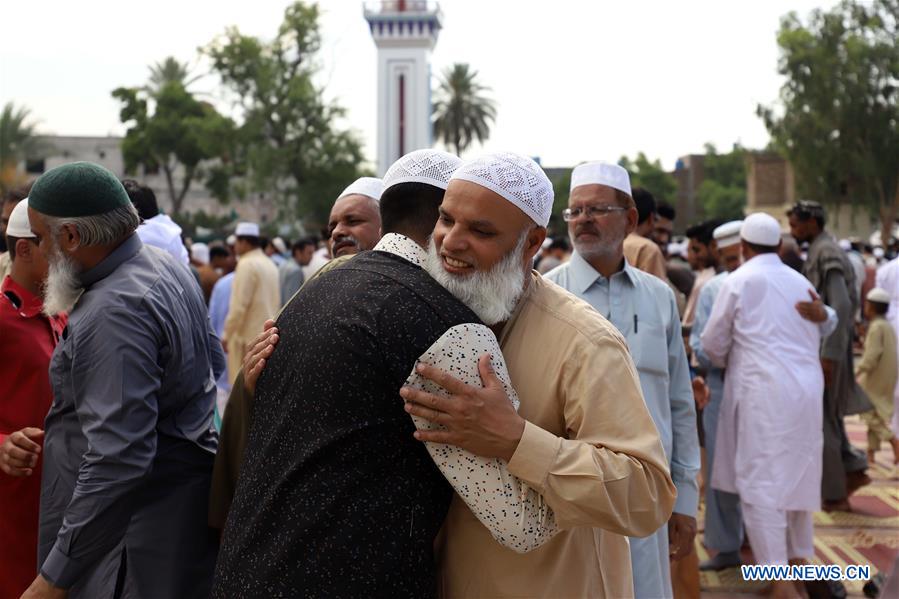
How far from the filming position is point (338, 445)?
5.44 feet

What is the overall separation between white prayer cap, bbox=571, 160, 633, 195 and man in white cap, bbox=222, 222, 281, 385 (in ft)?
15.7

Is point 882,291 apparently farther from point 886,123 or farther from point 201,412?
point 886,123

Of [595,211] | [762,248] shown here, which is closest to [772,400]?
[762,248]

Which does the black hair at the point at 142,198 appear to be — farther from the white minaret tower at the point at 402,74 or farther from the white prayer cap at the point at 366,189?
the white minaret tower at the point at 402,74

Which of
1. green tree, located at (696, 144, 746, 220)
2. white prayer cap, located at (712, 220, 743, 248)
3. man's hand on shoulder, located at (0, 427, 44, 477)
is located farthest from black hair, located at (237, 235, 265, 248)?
green tree, located at (696, 144, 746, 220)

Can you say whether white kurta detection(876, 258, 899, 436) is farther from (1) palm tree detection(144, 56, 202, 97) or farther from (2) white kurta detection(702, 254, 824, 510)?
(1) palm tree detection(144, 56, 202, 97)

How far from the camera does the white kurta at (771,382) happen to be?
4602mm

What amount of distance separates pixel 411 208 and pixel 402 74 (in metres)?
37.6

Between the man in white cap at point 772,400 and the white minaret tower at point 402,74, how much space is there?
109ft

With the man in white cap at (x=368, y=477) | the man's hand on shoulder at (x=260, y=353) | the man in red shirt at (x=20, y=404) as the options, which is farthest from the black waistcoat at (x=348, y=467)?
the man in red shirt at (x=20, y=404)

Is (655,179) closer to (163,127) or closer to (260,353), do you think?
(163,127)

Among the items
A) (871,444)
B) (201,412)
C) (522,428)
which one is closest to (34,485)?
(201,412)

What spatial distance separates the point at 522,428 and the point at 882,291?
794cm

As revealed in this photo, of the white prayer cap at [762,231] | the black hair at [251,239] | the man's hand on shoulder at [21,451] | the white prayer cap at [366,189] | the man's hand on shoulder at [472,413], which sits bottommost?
the man's hand on shoulder at [21,451]
